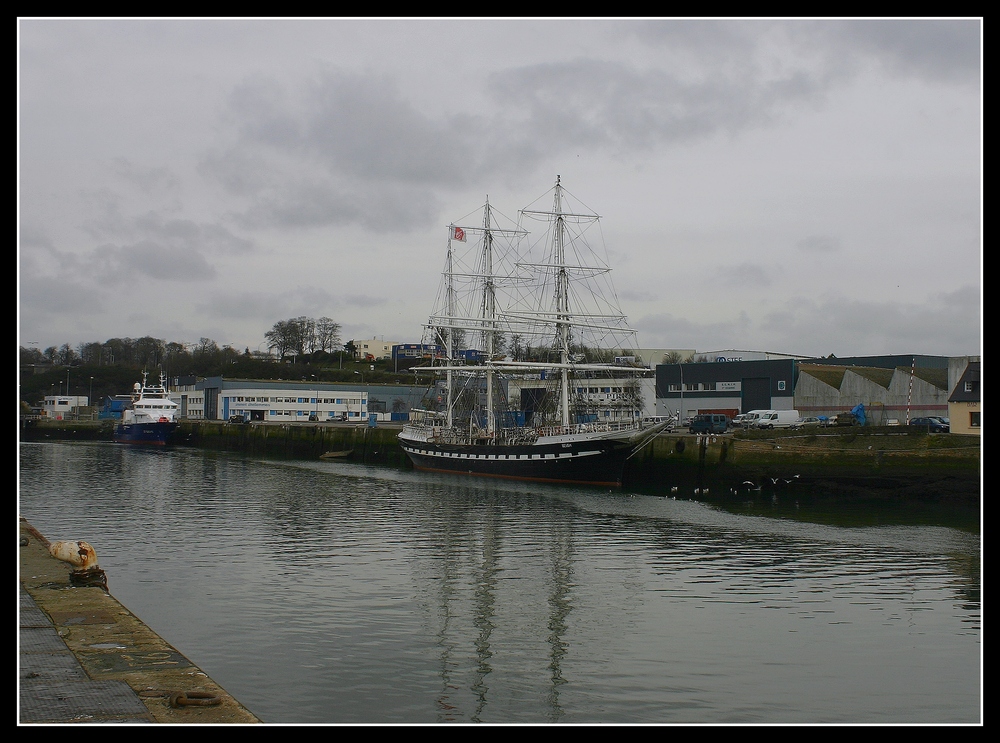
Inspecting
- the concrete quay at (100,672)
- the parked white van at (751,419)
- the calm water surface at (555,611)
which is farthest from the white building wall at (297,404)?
the concrete quay at (100,672)

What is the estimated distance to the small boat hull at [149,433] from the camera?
105188 mm

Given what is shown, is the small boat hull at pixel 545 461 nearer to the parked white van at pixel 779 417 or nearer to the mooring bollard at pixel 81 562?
the parked white van at pixel 779 417

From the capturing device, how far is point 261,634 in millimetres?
17719

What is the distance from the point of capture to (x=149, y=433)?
105750mm

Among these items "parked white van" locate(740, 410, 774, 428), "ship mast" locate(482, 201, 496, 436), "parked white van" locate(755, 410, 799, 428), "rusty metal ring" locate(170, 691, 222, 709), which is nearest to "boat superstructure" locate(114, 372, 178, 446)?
"ship mast" locate(482, 201, 496, 436)

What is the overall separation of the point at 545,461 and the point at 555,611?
3654 centimetres

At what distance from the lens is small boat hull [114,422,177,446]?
105188mm

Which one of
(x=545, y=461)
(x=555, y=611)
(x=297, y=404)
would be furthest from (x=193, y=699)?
(x=297, y=404)

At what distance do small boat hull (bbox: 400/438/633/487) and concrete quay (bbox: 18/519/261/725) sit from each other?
3968 centimetres

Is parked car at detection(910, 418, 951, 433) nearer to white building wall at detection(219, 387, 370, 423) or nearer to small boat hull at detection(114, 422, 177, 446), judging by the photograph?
white building wall at detection(219, 387, 370, 423)

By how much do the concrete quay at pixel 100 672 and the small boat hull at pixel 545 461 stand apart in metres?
39.7
